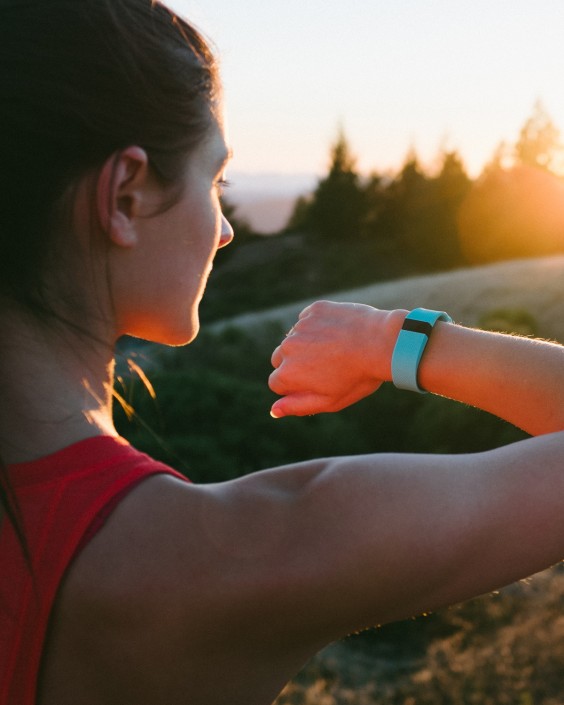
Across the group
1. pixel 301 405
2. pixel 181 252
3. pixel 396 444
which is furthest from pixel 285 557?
pixel 396 444

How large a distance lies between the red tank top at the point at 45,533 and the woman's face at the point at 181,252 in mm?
340

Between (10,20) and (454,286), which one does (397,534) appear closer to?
(10,20)

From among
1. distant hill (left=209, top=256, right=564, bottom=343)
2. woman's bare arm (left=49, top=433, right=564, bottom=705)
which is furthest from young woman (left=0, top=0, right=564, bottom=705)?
distant hill (left=209, top=256, right=564, bottom=343)

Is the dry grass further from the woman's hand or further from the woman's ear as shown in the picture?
the woman's ear

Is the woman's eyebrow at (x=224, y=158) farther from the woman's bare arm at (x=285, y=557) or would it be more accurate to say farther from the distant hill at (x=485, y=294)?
the distant hill at (x=485, y=294)

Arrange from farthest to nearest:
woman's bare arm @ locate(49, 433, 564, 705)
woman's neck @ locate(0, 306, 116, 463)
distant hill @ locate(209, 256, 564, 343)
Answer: distant hill @ locate(209, 256, 564, 343), woman's neck @ locate(0, 306, 116, 463), woman's bare arm @ locate(49, 433, 564, 705)

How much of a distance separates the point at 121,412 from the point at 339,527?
10.6 metres

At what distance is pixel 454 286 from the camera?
24359mm

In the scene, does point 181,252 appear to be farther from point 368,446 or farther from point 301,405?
point 368,446

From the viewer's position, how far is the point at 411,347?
160 centimetres

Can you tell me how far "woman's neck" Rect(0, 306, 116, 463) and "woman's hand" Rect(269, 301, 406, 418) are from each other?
0.49m

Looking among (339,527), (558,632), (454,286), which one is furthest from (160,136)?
(454,286)

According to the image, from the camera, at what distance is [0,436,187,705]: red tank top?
112 cm

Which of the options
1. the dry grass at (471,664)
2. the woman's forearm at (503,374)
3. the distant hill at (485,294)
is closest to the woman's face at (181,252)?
the woman's forearm at (503,374)
